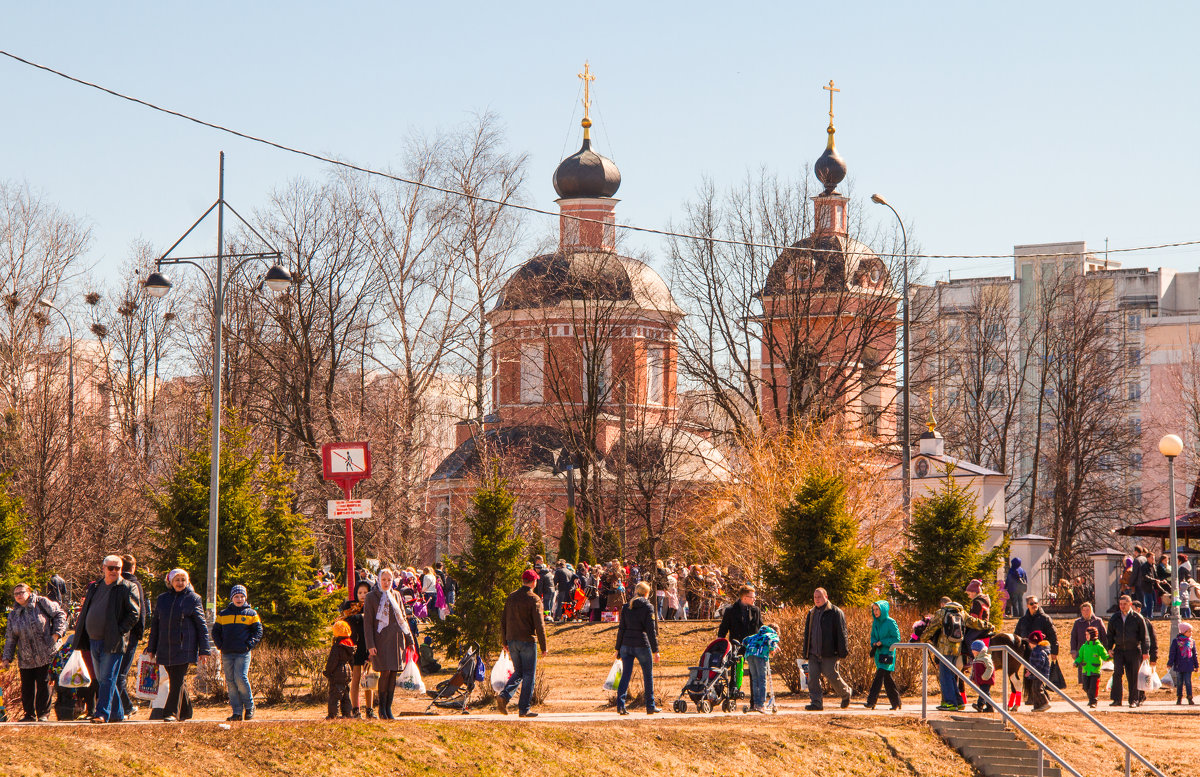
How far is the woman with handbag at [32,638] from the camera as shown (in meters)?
15.4

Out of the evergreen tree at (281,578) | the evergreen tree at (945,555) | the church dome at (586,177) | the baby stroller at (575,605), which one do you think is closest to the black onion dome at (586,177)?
the church dome at (586,177)

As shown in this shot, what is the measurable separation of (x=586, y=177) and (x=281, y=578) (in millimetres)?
36981

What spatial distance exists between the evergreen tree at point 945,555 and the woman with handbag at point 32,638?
48.7 ft

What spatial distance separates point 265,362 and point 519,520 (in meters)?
10.5

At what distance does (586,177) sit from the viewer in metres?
57.8

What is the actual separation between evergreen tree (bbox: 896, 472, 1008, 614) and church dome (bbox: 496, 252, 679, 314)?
916 inches

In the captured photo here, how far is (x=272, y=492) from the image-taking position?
22656 millimetres

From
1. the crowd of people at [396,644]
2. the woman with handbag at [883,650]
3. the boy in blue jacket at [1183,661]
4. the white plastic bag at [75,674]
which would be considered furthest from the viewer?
the boy in blue jacket at [1183,661]

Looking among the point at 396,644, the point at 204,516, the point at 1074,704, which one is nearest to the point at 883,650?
the point at 1074,704

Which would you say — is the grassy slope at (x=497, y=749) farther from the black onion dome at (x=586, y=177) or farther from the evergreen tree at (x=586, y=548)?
the black onion dome at (x=586, y=177)

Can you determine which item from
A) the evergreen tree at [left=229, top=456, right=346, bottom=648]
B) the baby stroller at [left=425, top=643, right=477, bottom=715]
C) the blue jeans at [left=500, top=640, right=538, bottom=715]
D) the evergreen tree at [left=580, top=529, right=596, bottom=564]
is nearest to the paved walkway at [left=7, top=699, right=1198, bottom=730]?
the baby stroller at [left=425, top=643, right=477, bottom=715]

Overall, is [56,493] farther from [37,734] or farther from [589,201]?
[589,201]

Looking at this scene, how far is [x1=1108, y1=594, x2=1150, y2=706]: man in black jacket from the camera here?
2105 cm

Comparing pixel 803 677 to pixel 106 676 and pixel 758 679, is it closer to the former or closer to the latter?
pixel 758 679
